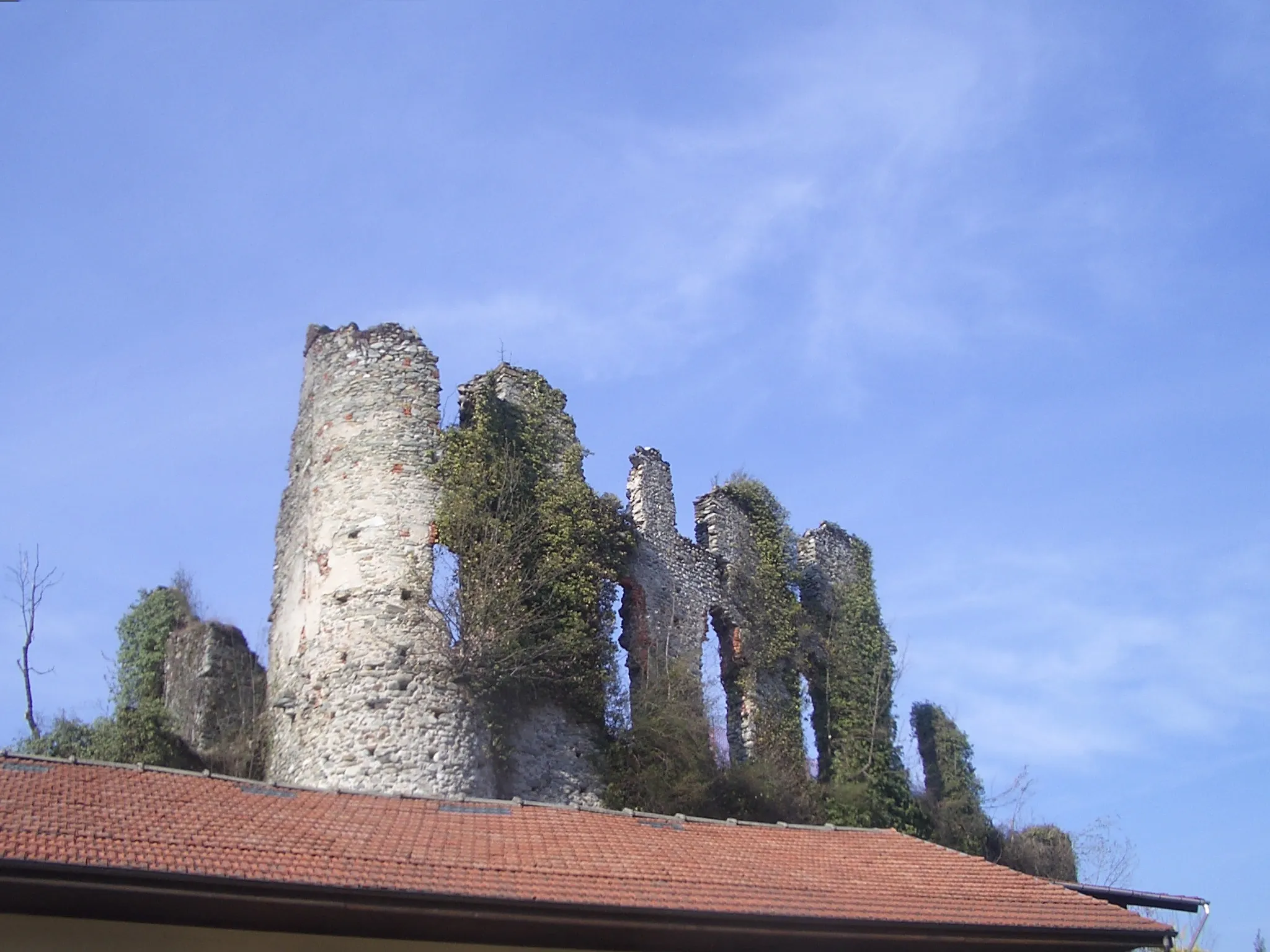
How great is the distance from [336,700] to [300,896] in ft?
29.7

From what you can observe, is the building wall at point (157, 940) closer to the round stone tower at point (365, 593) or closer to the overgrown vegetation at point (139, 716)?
the round stone tower at point (365, 593)

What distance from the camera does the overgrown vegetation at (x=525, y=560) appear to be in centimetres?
1839

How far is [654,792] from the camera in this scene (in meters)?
19.1

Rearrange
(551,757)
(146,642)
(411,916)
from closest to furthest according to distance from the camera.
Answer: (411,916), (551,757), (146,642)

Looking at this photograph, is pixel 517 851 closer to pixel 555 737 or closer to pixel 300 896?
pixel 300 896

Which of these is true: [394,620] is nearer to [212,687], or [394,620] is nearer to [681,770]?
[212,687]

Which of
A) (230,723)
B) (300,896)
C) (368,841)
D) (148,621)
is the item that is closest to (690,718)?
(230,723)

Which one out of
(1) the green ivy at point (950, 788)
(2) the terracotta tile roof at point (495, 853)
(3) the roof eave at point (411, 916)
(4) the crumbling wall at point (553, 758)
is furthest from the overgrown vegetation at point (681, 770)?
(3) the roof eave at point (411, 916)

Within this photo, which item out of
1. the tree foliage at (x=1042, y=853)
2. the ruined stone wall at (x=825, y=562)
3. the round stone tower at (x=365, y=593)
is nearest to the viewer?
the round stone tower at (x=365, y=593)

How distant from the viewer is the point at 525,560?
1948 centimetres

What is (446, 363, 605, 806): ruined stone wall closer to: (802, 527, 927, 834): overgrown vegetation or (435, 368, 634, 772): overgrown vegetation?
(435, 368, 634, 772): overgrown vegetation

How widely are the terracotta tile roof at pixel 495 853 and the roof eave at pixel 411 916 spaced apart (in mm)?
73

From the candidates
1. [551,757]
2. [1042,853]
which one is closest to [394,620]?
[551,757]

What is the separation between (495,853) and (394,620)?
8117 mm
